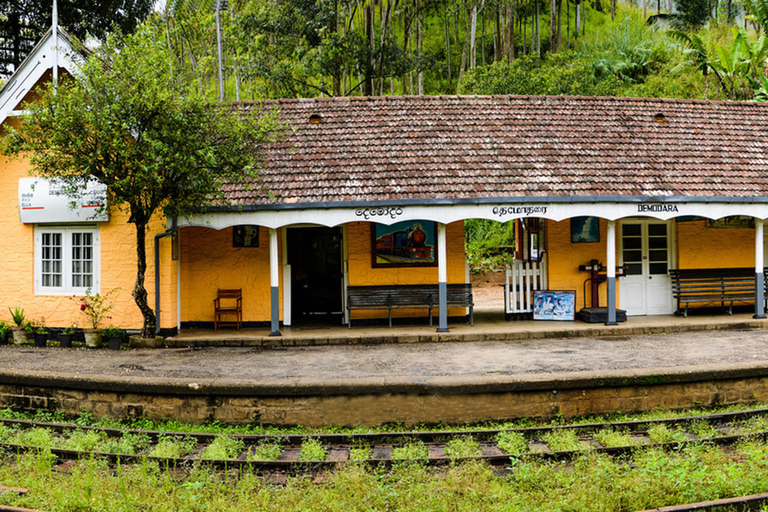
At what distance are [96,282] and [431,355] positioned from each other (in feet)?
22.6

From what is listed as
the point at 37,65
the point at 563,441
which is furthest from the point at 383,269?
the point at 37,65

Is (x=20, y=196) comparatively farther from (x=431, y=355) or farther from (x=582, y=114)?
(x=582, y=114)

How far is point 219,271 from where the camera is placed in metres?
12.5

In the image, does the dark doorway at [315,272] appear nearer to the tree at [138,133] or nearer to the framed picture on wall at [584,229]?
the tree at [138,133]

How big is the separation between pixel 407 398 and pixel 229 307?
630 cm

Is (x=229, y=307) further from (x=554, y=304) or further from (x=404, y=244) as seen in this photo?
(x=554, y=304)

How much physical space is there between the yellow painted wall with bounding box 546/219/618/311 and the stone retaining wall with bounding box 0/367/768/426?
17.4ft

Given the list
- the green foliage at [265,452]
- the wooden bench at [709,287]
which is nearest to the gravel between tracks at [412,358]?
the green foliage at [265,452]

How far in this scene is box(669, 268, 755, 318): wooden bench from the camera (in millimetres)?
12695

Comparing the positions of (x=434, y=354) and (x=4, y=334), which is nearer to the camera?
(x=434, y=354)

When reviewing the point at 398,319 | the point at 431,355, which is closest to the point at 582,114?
the point at 398,319

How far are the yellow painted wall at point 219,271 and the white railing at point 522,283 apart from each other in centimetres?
509

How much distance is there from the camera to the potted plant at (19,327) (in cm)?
1166

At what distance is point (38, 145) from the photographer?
32.1 feet
